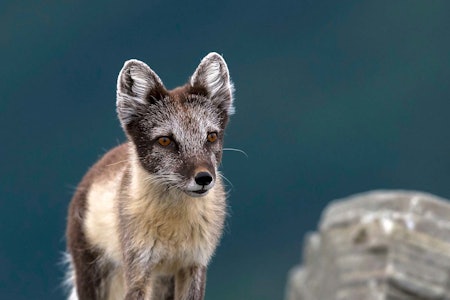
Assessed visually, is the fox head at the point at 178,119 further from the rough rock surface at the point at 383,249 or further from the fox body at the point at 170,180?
the rough rock surface at the point at 383,249

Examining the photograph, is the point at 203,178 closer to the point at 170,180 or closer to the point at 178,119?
the point at 170,180

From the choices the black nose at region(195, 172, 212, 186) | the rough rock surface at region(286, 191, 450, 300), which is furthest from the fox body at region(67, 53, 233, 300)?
the rough rock surface at region(286, 191, 450, 300)

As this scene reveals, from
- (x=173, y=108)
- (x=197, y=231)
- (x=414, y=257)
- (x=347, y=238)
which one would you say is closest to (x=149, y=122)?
(x=173, y=108)

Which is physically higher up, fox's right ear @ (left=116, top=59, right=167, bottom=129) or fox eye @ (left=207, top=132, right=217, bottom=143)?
fox's right ear @ (left=116, top=59, right=167, bottom=129)

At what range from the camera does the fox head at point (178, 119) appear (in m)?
10.8

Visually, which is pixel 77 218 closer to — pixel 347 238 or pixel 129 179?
pixel 129 179

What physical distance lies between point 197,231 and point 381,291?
2611 mm

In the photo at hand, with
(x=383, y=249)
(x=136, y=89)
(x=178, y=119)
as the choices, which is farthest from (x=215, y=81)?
(x=383, y=249)

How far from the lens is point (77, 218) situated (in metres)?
13.4

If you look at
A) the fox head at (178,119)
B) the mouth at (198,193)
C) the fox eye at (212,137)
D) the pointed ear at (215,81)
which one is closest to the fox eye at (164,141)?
the fox head at (178,119)

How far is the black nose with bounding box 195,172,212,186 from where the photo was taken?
1055 centimetres

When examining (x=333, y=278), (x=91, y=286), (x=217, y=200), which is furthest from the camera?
(x=91, y=286)

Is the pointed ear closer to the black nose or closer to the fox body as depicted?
the fox body

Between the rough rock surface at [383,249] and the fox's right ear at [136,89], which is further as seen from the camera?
the fox's right ear at [136,89]
